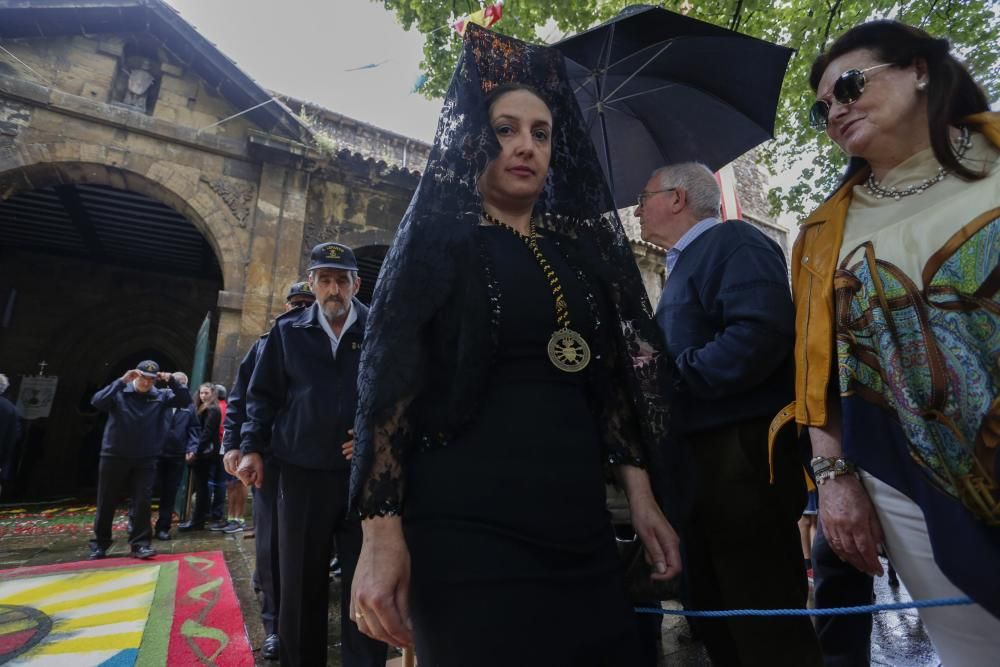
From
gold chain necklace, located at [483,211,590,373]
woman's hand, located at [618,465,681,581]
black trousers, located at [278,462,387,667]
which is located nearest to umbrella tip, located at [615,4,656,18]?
gold chain necklace, located at [483,211,590,373]

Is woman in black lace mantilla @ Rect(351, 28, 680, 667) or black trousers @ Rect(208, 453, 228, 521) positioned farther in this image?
black trousers @ Rect(208, 453, 228, 521)

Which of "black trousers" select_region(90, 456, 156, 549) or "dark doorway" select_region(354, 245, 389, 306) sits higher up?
"dark doorway" select_region(354, 245, 389, 306)

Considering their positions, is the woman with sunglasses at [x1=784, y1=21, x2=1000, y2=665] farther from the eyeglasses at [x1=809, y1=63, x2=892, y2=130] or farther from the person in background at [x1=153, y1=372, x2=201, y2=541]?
the person in background at [x1=153, y1=372, x2=201, y2=541]

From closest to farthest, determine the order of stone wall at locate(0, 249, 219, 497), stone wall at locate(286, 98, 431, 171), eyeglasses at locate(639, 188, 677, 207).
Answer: eyeglasses at locate(639, 188, 677, 207) < stone wall at locate(286, 98, 431, 171) < stone wall at locate(0, 249, 219, 497)

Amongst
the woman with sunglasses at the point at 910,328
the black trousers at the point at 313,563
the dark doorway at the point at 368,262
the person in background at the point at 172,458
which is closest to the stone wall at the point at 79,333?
the dark doorway at the point at 368,262

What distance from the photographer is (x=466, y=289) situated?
4.03 ft

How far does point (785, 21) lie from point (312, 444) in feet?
24.2

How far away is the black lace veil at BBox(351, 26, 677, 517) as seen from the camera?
1112 millimetres

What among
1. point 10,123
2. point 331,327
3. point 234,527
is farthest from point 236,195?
point 331,327

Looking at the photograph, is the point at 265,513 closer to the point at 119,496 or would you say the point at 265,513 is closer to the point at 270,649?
the point at 270,649

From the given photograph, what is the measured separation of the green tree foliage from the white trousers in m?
5.47

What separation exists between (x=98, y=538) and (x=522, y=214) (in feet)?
21.5

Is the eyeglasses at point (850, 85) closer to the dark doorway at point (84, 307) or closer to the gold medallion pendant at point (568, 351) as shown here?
the gold medallion pendant at point (568, 351)

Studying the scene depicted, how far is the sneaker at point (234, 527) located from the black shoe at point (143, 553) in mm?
1488
